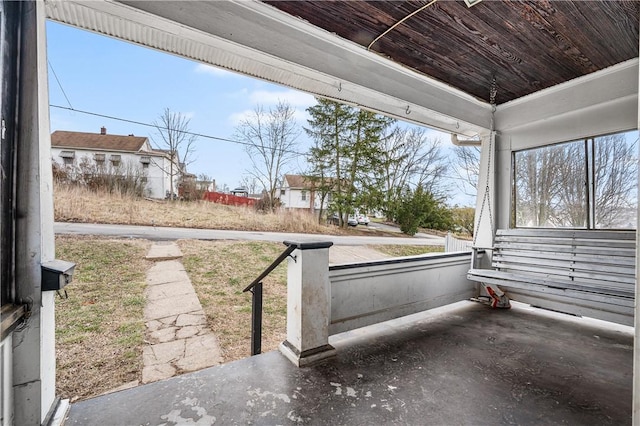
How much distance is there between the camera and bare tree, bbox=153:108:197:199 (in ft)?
12.9

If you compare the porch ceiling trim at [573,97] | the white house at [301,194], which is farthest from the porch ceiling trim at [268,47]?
the white house at [301,194]

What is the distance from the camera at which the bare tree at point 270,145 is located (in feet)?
14.0

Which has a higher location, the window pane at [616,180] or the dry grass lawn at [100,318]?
the window pane at [616,180]

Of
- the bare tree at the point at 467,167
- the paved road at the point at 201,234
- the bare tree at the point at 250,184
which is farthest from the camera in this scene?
the bare tree at the point at 467,167

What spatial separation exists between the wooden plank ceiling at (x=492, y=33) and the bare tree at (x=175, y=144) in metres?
2.74

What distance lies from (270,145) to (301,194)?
0.92 meters

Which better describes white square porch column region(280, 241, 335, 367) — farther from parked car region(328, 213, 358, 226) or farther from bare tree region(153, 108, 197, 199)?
bare tree region(153, 108, 197, 199)

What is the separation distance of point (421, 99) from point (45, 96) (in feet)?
9.30

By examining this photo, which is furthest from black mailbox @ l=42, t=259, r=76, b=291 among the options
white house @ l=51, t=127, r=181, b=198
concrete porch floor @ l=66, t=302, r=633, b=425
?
white house @ l=51, t=127, r=181, b=198

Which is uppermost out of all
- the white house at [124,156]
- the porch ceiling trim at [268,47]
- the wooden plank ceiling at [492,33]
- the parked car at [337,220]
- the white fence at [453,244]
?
the wooden plank ceiling at [492,33]

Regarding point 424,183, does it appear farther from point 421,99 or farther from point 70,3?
point 70,3

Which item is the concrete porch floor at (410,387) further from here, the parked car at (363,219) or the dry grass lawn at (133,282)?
the parked car at (363,219)

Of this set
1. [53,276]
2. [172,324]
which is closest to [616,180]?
[53,276]

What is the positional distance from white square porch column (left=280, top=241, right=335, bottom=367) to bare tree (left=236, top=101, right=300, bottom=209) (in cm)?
233
